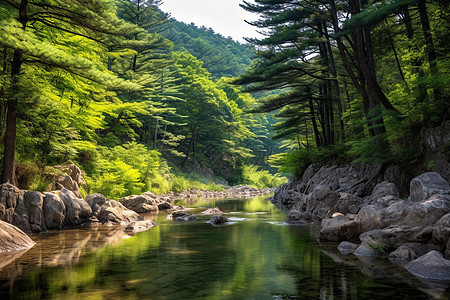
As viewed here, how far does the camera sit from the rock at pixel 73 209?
1143 centimetres

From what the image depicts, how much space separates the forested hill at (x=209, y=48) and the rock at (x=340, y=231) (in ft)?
149

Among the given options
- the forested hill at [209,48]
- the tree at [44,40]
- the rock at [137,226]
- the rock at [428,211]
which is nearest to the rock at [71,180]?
the tree at [44,40]

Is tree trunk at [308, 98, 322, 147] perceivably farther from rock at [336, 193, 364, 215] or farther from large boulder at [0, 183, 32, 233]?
large boulder at [0, 183, 32, 233]

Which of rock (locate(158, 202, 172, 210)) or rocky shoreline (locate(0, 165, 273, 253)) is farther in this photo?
rock (locate(158, 202, 172, 210))

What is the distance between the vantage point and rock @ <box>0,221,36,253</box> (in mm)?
7543

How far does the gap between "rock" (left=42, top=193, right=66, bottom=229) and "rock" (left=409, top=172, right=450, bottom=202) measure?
372 inches

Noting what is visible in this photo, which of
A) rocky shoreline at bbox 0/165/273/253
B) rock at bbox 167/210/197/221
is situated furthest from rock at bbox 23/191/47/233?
rock at bbox 167/210/197/221

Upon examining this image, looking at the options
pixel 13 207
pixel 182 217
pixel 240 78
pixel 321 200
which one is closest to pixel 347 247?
pixel 321 200

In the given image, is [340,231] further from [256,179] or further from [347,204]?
[256,179]

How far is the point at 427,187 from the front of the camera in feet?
26.9

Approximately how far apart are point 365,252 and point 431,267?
167 centimetres

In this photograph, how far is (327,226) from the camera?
914cm

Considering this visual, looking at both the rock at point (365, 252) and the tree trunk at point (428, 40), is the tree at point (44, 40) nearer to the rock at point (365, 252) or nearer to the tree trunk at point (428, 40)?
the rock at point (365, 252)

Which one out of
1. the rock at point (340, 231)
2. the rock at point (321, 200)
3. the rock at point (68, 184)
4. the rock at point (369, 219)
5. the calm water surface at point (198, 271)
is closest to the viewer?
the calm water surface at point (198, 271)
